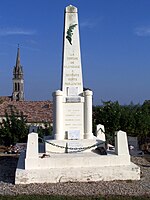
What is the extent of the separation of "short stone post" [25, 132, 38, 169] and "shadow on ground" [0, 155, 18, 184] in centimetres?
64

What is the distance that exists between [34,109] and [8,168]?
29441mm

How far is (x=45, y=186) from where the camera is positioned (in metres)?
9.02

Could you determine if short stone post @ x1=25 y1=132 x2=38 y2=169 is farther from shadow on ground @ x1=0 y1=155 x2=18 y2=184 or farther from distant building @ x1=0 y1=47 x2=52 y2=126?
distant building @ x1=0 y1=47 x2=52 y2=126

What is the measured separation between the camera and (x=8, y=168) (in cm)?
1159

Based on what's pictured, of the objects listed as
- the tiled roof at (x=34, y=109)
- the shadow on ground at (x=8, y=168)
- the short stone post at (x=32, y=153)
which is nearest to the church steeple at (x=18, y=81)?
the tiled roof at (x=34, y=109)

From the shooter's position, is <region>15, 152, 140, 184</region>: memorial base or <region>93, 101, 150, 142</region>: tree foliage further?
<region>93, 101, 150, 142</region>: tree foliage

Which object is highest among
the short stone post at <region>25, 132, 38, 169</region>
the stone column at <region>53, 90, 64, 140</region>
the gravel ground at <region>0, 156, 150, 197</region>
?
the stone column at <region>53, 90, 64, 140</region>

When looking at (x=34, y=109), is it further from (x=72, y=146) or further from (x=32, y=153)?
(x=32, y=153)

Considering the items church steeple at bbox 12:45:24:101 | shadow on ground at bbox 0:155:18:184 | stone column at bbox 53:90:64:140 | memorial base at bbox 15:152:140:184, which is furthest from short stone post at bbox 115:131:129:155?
church steeple at bbox 12:45:24:101

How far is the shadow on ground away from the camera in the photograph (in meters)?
9.90

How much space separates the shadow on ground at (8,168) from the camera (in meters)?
9.90

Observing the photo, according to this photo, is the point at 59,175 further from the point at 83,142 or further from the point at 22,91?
the point at 22,91

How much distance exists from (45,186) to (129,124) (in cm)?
1515

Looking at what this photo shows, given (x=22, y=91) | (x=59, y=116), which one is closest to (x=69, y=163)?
(x=59, y=116)
